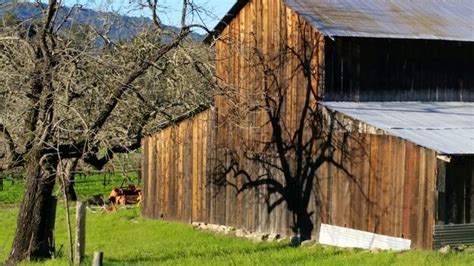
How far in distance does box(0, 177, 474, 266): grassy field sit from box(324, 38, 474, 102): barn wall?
4.99m

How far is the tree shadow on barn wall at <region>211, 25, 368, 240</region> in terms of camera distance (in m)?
21.5

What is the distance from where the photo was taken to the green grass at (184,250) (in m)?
16.7

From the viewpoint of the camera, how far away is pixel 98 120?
16.5m

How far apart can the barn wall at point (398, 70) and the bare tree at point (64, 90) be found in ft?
19.2

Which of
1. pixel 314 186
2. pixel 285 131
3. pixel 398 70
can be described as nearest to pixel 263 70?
pixel 285 131

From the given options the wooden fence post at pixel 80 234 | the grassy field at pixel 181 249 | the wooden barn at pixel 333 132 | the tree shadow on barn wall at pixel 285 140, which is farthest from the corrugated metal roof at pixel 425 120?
the wooden fence post at pixel 80 234

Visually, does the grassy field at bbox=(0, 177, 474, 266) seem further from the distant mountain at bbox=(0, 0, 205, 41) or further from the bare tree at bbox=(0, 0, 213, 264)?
the distant mountain at bbox=(0, 0, 205, 41)

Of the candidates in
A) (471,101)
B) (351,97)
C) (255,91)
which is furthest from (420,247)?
(471,101)

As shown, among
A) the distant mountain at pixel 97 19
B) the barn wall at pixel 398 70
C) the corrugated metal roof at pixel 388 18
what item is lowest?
the barn wall at pixel 398 70

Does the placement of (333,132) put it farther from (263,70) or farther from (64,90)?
(64,90)

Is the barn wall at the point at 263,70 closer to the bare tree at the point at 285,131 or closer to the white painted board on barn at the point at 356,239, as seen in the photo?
the bare tree at the point at 285,131

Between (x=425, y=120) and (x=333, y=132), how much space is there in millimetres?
2450

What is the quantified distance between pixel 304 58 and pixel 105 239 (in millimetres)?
7945

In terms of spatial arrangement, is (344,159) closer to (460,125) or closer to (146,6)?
(460,125)
